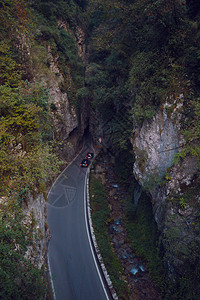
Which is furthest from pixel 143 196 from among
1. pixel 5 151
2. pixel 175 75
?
pixel 5 151

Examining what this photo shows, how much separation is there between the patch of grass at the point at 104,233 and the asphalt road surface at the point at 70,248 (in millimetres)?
1004

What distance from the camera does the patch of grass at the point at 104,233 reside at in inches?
515

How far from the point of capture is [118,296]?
1224 centimetres

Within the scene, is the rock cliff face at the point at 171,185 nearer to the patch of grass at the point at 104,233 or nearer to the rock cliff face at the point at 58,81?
the patch of grass at the point at 104,233

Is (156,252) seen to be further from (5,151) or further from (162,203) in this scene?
(5,151)

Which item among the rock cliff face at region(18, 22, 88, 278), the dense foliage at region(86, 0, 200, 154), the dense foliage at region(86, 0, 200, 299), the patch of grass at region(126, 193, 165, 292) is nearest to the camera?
the dense foliage at region(86, 0, 200, 299)

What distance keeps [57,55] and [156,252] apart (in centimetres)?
2464

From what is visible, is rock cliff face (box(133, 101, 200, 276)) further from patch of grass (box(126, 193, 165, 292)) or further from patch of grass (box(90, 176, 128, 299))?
patch of grass (box(90, 176, 128, 299))

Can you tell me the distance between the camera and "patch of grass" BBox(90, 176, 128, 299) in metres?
13.1

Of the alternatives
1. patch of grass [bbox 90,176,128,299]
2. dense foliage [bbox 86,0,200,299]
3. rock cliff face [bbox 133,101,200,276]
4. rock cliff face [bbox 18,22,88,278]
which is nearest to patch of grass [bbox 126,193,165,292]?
dense foliage [bbox 86,0,200,299]

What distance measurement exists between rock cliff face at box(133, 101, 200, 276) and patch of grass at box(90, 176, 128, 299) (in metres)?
3.89

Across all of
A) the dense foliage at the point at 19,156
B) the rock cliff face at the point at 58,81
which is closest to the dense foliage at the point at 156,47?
the rock cliff face at the point at 58,81

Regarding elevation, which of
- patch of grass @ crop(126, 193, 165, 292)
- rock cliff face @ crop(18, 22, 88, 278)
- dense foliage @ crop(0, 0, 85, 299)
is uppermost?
rock cliff face @ crop(18, 22, 88, 278)

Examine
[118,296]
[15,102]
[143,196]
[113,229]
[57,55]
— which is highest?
[57,55]
